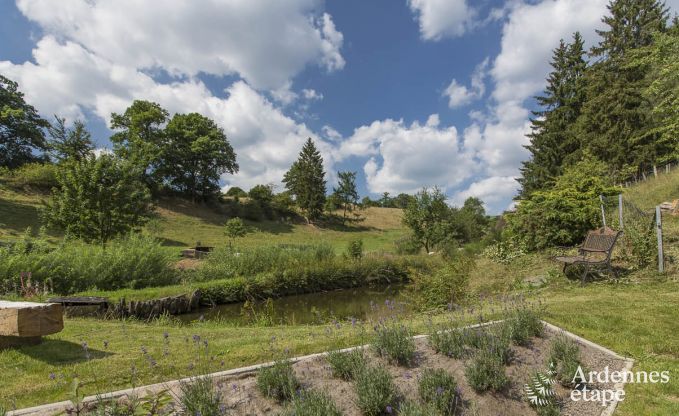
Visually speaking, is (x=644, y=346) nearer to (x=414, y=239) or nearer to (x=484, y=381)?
(x=484, y=381)

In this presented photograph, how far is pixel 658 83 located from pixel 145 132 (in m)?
40.4

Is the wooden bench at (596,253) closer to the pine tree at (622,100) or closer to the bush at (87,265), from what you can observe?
the bush at (87,265)

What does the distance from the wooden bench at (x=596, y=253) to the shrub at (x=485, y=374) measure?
223 inches

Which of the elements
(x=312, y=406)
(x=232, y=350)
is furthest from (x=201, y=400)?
(x=232, y=350)

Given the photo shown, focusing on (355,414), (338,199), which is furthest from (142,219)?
(338,199)

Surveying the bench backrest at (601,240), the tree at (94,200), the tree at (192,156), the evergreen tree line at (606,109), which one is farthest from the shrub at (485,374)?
the tree at (192,156)

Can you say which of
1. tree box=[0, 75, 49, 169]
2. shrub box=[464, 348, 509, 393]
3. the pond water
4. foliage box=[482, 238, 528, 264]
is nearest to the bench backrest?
foliage box=[482, 238, 528, 264]

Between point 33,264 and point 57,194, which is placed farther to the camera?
point 57,194

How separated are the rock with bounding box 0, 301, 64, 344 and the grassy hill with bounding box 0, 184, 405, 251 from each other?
35.7 ft

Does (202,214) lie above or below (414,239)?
above

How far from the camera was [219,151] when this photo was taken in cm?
4091

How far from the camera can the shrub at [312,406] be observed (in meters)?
2.39

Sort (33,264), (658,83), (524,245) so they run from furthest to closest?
(524,245) → (658,83) → (33,264)

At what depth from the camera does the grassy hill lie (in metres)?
21.3
